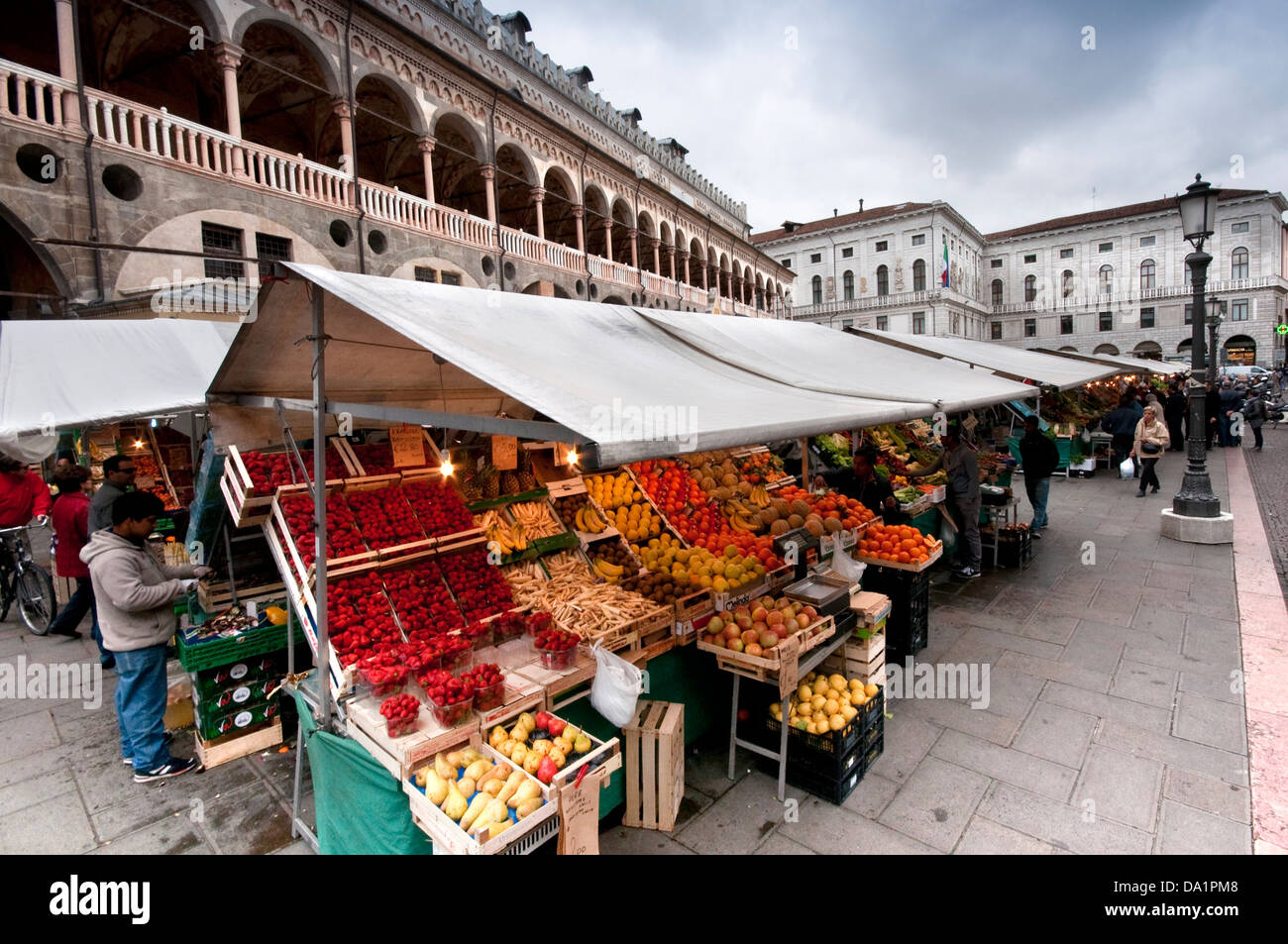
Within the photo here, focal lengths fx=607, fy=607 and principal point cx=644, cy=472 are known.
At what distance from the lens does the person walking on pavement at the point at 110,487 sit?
5.28 metres

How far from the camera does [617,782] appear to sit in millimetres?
3541

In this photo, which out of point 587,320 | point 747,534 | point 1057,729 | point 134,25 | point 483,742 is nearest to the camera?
point 483,742

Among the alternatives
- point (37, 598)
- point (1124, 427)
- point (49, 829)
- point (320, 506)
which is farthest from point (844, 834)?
point (1124, 427)

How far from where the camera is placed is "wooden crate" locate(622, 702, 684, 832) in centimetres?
351

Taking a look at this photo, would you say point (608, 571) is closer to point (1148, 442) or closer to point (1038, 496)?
point (1038, 496)

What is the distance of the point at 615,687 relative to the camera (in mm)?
3324

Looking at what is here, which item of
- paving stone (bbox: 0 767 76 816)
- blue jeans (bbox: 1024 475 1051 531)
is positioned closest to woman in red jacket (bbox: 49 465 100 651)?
paving stone (bbox: 0 767 76 816)

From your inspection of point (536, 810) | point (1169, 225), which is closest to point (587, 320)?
point (536, 810)

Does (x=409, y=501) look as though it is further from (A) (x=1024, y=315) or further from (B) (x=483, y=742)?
(A) (x=1024, y=315)

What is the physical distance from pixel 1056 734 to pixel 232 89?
15.1m

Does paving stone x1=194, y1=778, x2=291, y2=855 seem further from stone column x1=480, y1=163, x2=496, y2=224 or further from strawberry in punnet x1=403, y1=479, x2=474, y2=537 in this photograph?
stone column x1=480, y1=163, x2=496, y2=224

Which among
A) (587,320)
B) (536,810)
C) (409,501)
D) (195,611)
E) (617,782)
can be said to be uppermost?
(587,320)

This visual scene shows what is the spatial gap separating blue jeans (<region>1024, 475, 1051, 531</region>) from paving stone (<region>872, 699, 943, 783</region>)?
5.97 m

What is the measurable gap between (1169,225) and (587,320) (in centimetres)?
7200
